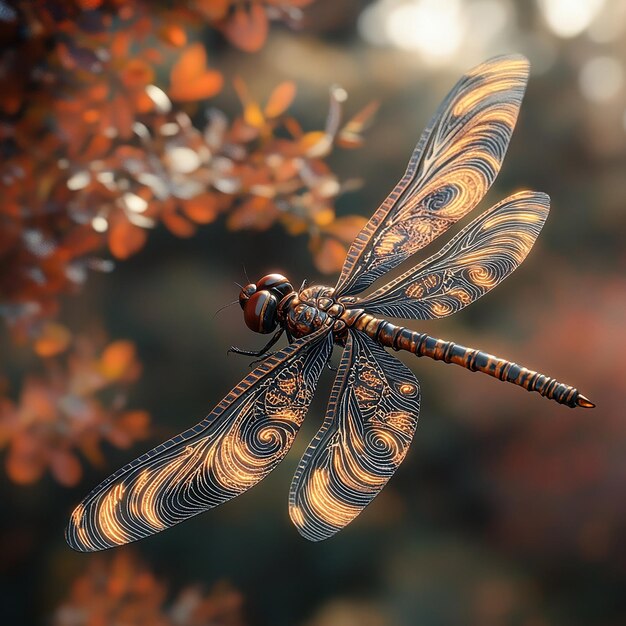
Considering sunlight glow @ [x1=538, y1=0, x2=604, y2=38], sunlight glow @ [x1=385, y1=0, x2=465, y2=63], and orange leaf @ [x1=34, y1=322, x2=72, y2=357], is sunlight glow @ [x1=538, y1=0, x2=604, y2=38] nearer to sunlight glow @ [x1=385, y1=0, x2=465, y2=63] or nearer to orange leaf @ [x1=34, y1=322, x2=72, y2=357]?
sunlight glow @ [x1=385, y1=0, x2=465, y2=63]

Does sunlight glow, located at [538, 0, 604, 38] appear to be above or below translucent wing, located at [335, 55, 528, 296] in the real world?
above

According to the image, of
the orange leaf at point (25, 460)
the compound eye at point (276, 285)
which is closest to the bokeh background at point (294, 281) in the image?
the orange leaf at point (25, 460)

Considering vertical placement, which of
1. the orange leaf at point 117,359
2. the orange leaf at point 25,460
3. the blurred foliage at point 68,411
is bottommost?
the orange leaf at point 25,460

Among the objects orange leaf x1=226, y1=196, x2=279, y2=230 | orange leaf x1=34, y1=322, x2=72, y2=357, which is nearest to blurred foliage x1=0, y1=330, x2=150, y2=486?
orange leaf x1=34, y1=322, x2=72, y2=357

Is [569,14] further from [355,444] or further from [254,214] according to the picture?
[355,444]

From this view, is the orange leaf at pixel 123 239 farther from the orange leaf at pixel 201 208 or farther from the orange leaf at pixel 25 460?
the orange leaf at pixel 25 460

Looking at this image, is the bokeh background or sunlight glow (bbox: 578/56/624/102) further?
sunlight glow (bbox: 578/56/624/102)
